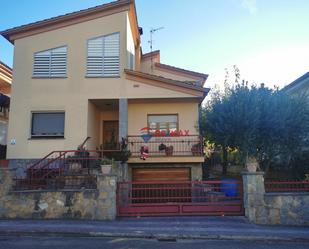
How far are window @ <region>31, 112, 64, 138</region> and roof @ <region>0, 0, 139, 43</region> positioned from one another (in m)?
4.53

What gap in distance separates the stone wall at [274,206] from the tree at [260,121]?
11.5ft

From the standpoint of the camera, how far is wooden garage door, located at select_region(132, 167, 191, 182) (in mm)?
15102

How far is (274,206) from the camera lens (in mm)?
9922

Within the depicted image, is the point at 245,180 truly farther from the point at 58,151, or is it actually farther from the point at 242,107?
the point at 58,151

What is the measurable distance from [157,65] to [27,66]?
8745mm

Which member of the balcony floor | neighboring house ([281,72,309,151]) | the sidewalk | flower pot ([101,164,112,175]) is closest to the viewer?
the sidewalk

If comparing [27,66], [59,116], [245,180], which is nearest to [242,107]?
[245,180]

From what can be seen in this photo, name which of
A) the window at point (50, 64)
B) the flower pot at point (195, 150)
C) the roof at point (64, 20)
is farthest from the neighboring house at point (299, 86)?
the window at point (50, 64)

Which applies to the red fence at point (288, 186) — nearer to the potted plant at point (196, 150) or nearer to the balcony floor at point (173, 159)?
the balcony floor at point (173, 159)

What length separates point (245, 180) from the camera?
10281mm

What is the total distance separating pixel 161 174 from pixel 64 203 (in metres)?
6.14

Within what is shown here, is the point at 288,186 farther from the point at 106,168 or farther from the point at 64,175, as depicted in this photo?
the point at 64,175

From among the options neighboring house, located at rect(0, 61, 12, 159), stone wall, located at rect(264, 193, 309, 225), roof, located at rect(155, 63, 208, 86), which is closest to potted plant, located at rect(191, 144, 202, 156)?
stone wall, located at rect(264, 193, 309, 225)

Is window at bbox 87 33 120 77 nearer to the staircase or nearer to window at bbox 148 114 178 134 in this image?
window at bbox 148 114 178 134
